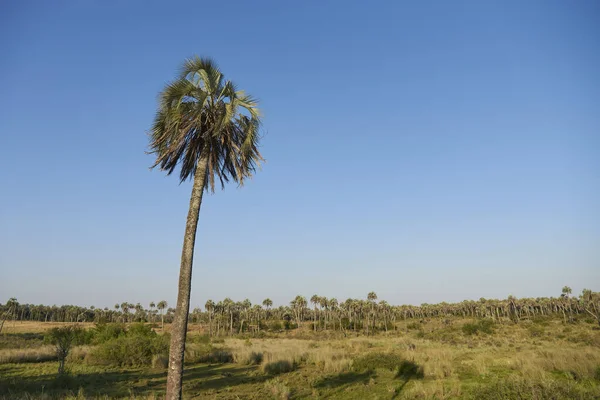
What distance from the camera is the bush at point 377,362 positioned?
20906 millimetres

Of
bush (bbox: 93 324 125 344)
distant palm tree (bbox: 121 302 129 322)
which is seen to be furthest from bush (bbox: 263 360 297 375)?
distant palm tree (bbox: 121 302 129 322)

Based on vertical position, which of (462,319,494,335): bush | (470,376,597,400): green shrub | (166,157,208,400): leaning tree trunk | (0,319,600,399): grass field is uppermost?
(166,157,208,400): leaning tree trunk

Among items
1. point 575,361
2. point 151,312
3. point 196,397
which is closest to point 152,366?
point 196,397

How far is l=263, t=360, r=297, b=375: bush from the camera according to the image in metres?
21.8

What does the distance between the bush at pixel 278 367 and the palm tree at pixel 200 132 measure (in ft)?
48.9

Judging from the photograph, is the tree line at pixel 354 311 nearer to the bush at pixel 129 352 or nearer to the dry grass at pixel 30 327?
the dry grass at pixel 30 327

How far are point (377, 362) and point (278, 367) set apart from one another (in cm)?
613

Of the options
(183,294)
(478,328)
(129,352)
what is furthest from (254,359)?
(478,328)

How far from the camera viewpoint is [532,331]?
Answer: 5034 cm

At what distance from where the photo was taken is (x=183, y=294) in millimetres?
9352

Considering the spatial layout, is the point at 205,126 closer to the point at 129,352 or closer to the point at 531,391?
the point at 531,391

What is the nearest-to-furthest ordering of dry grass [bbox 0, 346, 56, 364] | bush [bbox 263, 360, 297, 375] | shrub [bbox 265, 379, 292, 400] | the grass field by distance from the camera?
the grass field → shrub [bbox 265, 379, 292, 400] → bush [bbox 263, 360, 297, 375] → dry grass [bbox 0, 346, 56, 364]

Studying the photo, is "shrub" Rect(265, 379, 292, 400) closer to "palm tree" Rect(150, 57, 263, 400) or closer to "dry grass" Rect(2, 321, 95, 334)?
"palm tree" Rect(150, 57, 263, 400)

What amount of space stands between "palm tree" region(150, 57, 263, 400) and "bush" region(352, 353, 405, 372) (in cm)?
1574
